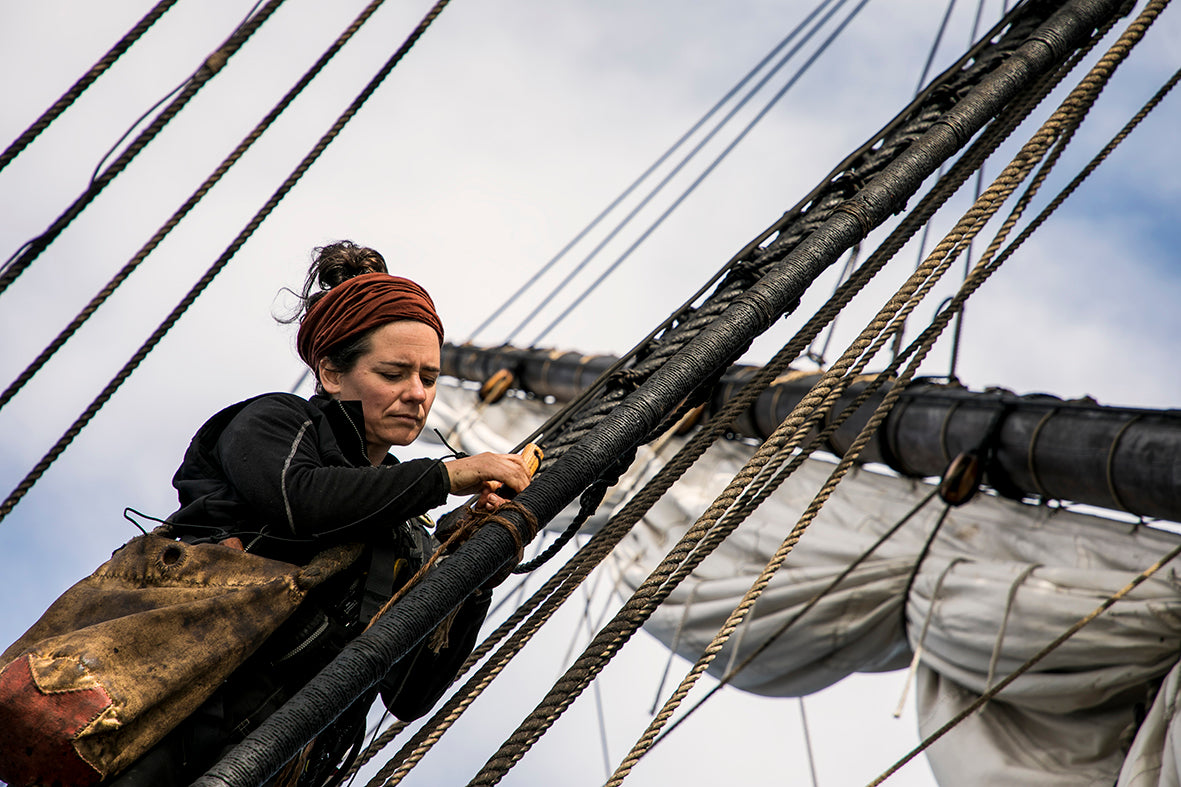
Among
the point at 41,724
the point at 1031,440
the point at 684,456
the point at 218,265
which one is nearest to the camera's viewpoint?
the point at 41,724

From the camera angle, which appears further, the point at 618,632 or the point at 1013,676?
the point at 1013,676

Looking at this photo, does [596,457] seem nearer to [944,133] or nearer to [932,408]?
[944,133]

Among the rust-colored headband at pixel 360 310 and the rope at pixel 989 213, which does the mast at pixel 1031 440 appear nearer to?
the rope at pixel 989 213

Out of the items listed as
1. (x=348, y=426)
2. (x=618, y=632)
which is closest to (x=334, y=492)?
(x=348, y=426)

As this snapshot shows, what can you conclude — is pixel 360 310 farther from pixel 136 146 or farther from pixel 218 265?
pixel 218 265

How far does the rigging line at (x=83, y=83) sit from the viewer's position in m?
1.87

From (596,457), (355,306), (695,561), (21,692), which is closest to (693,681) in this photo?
(695,561)

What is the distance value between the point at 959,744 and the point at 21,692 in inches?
121

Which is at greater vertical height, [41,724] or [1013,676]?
[1013,676]

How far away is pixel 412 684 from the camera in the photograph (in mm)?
1822

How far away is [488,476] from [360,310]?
0.31 m

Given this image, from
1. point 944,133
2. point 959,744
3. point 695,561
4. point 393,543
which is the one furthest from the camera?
point 959,744

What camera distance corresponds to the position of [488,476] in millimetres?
1629

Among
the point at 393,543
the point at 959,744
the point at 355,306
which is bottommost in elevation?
the point at 393,543
